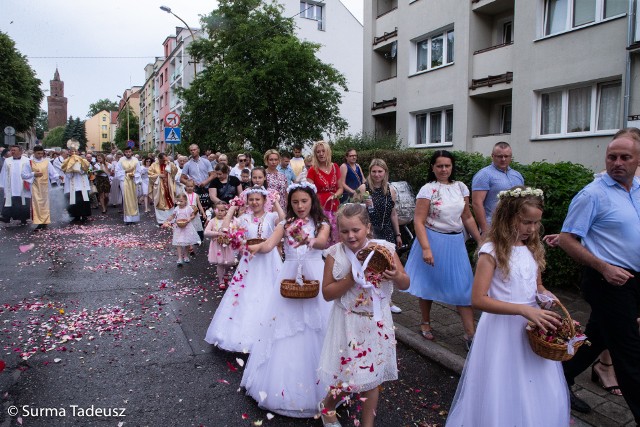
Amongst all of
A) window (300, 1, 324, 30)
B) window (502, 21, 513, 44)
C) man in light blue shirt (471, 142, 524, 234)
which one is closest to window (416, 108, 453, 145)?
window (502, 21, 513, 44)

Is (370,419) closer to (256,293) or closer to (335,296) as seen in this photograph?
(335,296)

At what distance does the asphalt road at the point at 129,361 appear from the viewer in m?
3.65

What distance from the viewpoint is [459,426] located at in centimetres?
305

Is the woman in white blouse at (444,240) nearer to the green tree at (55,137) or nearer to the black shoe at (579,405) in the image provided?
the black shoe at (579,405)

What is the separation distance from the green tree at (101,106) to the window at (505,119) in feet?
479

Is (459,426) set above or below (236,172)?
below

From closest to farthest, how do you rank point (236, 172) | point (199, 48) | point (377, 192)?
point (377, 192), point (236, 172), point (199, 48)

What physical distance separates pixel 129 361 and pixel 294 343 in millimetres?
1942

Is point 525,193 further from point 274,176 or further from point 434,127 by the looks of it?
point 434,127

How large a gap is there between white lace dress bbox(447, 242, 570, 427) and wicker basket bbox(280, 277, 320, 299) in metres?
1.23

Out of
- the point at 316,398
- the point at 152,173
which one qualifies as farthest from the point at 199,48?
the point at 316,398

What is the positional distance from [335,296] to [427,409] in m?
1.36

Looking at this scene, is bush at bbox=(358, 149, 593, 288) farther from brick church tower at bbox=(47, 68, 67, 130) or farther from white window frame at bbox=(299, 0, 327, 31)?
brick church tower at bbox=(47, 68, 67, 130)

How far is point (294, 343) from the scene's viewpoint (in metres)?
3.72
